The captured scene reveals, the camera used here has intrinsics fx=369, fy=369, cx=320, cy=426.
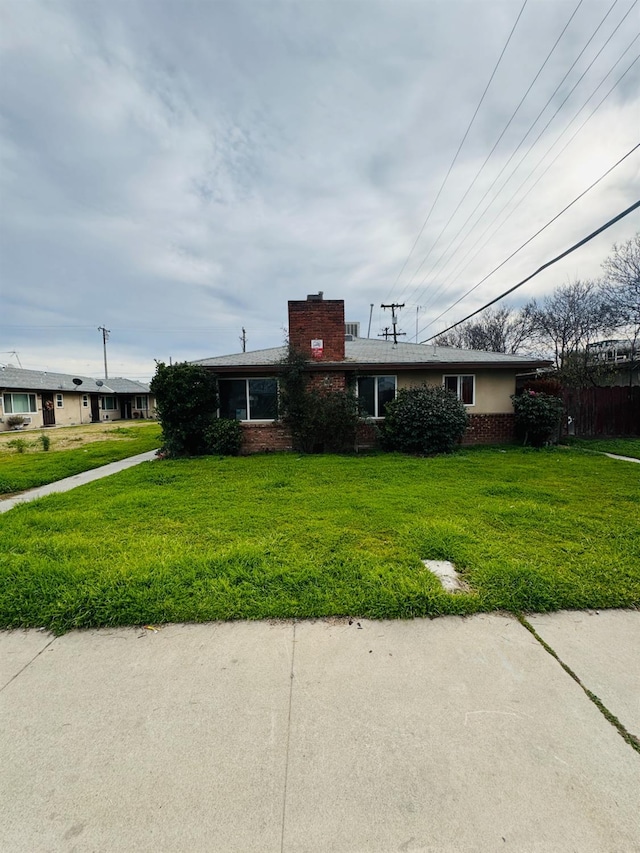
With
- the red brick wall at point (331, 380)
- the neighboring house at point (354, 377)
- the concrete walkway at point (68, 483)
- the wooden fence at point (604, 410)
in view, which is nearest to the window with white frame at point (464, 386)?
the neighboring house at point (354, 377)

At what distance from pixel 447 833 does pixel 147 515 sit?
15.8 feet

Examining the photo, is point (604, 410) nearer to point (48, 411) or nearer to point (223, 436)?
point (223, 436)

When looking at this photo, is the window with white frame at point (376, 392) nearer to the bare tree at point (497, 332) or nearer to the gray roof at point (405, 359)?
the gray roof at point (405, 359)

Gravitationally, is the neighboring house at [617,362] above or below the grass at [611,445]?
above

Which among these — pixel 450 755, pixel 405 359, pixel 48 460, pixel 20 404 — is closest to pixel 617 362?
pixel 405 359

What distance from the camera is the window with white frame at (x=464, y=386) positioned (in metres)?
11.6

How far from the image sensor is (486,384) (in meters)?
11.6

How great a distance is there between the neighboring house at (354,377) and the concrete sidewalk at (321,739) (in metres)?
8.64

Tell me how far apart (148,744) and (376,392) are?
33.9 ft

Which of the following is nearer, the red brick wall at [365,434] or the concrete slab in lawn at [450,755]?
the concrete slab in lawn at [450,755]

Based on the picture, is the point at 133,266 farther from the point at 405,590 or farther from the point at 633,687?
the point at 633,687

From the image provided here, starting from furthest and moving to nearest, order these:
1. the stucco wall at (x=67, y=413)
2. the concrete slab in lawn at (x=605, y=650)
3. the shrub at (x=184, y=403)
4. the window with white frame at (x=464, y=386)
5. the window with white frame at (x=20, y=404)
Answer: the stucco wall at (x=67, y=413) < the window with white frame at (x=20, y=404) < the window with white frame at (x=464, y=386) < the shrub at (x=184, y=403) < the concrete slab in lawn at (x=605, y=650)

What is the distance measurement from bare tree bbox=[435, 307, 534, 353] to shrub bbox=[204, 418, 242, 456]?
1063 inches

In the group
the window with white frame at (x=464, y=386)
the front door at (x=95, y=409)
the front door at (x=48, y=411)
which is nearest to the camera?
the window with white frame at (x=464, y=386)
